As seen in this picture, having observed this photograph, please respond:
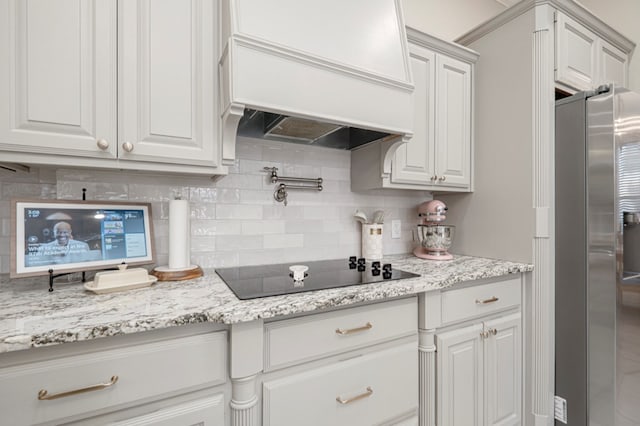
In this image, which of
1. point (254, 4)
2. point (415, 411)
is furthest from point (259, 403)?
point (254, 4)

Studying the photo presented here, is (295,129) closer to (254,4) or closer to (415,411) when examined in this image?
(254,4)

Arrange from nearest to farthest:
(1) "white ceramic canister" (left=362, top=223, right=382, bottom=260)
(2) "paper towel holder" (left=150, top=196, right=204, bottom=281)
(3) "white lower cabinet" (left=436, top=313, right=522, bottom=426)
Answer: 1. (2) "paper towel holder" (left=150, top=196, right=204, bottom=281)
2. (3) "white lower cabinet" (left=436, top=313, right=522, bottom=426)
3. (1) "white ceramic canister" (left=362, top=223, right=382, bottom=260)

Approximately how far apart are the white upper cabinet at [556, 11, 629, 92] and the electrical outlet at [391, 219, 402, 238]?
1212 mm

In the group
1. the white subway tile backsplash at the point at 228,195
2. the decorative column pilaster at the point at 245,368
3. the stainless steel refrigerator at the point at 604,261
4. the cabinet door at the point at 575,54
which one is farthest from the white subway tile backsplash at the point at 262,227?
the cabinet door at the point at 575,54

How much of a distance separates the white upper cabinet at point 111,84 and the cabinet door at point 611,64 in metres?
2.38

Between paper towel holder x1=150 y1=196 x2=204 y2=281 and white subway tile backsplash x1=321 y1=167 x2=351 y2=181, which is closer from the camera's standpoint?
paper towel holder x1=150 y1=196 x2=204 y2=281

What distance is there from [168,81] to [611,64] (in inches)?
108

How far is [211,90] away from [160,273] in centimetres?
78

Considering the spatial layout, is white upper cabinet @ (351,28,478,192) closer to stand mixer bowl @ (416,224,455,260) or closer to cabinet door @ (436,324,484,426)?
stand mixer bowl @ (416,224,455,260)

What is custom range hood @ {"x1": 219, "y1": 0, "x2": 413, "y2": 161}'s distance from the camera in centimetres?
114

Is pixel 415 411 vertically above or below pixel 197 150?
below

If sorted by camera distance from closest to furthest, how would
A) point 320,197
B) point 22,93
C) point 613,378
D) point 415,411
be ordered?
point 22,93, point 415,411, point 613,378, point 320,197

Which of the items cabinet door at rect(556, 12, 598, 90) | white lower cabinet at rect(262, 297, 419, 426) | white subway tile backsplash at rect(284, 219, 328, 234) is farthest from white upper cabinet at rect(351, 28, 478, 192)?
white lower cabinet at rect(262, 297, 419, 426)

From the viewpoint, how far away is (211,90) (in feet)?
4.01
